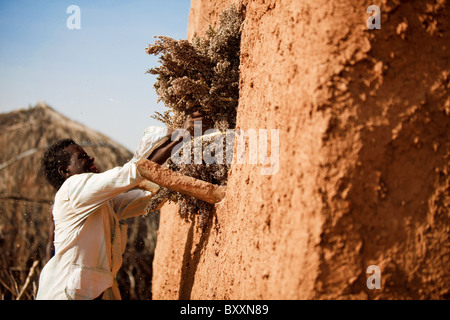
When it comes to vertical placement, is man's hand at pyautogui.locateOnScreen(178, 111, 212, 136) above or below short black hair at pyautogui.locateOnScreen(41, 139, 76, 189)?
above

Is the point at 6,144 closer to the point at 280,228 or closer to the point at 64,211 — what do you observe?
the point at 64,211

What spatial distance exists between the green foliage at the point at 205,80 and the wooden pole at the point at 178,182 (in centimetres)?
18

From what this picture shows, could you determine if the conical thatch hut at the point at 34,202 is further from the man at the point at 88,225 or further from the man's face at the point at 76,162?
the man at the point at 88,225

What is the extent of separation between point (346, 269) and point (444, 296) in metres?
0.61

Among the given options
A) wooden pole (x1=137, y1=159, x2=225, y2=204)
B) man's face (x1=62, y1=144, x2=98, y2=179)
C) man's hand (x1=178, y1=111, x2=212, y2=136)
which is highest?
man's hand (x1=178, y1=111, x2=212, y2=136)

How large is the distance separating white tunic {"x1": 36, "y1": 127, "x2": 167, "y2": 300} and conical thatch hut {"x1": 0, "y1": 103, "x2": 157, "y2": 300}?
407 centimetres

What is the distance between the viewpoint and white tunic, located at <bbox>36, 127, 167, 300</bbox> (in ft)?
11.0

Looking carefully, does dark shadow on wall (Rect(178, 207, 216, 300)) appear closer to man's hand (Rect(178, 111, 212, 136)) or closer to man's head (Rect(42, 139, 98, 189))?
man's hand (Rect(178, 111, 212, 136))

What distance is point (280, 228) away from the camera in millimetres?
2338

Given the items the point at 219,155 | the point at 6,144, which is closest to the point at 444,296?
the point at 219,155

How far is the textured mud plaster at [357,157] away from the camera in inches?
84.7

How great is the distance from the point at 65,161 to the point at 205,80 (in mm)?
1597

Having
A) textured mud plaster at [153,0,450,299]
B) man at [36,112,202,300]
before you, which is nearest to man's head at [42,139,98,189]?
man at [36,112,202,300]

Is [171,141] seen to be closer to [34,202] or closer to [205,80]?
[205,80]
